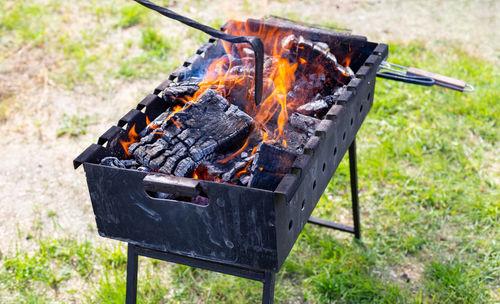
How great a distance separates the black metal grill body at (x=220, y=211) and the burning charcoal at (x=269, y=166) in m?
0.07

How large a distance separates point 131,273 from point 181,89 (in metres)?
0.73

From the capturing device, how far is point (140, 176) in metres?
1.57

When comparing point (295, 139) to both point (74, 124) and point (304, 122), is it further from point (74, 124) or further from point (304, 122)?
point (74, 124)

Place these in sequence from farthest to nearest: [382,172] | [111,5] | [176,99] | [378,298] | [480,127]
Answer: [111,5], [480,127], [382,172], [378,298], [176,99]

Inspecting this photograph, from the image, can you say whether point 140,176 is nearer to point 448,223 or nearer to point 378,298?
point 378,298

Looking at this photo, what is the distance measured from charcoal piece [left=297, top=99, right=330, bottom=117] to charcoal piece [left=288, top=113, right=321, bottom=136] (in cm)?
5

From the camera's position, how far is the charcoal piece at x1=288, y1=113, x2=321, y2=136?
6.21 ft

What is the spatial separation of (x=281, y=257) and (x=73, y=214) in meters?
1.85

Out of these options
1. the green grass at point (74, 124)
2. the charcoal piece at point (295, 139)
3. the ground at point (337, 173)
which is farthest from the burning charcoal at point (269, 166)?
the green grass at point (74, 124)

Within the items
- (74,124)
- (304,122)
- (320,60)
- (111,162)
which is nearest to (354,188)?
(320,60)

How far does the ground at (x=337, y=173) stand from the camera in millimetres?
2652

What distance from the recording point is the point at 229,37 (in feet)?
5.50

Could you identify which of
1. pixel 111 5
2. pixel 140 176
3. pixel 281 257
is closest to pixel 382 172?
pixel 281 257

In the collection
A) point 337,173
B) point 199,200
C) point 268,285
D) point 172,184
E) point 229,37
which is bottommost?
point 337,173
